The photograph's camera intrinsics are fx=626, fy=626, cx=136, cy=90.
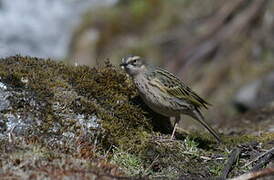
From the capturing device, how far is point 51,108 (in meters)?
6.26

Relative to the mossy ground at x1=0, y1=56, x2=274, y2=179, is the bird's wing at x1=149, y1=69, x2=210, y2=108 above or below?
above

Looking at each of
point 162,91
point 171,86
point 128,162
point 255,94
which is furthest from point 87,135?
point 255,94

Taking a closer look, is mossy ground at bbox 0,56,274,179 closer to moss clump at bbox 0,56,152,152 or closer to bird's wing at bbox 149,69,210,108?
moss clump at bbox 0,56,152,152

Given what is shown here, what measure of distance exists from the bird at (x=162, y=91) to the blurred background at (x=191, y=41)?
3009 millimetres

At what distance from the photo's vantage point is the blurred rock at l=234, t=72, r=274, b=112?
482 inches

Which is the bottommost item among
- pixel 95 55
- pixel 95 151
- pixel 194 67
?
pixel 95 151

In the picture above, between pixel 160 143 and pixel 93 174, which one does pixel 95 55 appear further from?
pixel 93 174

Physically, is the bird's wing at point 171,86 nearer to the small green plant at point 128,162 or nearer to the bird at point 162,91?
the bird at point 162,91

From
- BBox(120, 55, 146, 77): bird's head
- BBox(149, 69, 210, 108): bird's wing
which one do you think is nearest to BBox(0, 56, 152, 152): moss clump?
BBox(120, 55, 146, 77): bird's head

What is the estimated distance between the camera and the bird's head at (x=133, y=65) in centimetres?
738

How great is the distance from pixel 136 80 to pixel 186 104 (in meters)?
0.68

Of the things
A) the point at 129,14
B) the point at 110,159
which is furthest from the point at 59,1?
the point at 110,159

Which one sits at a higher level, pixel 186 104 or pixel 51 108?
pixel 186 104

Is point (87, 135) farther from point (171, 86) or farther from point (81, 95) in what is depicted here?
point (171, 86)
